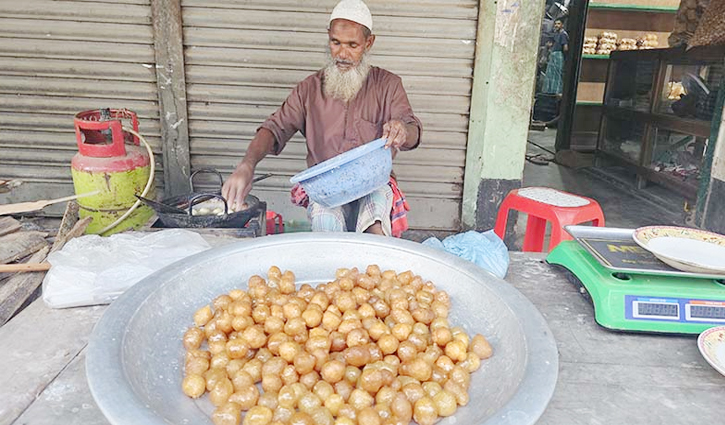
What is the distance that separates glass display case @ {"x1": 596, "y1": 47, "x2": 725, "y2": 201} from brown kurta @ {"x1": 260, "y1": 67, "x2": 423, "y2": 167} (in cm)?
333

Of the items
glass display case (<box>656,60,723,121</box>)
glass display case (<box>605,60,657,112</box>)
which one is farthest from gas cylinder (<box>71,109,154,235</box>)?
glass display case (<box>605,60,657,112</box>)

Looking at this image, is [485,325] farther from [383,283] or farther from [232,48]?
[232,48]

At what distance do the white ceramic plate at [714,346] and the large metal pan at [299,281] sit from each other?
440 mm

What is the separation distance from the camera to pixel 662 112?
232 inches

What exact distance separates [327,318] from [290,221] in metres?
3.21

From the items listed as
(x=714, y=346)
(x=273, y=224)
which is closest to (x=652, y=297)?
(x=714, y=346)

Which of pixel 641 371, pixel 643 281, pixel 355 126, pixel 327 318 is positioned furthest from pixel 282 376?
pixel 355 126

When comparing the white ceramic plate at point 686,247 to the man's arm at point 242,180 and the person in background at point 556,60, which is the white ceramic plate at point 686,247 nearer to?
the man's arm at point 242,180

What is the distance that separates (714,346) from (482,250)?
78cm

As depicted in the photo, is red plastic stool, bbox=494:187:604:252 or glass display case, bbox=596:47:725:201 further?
glass display case, bbox=596:47:725:201

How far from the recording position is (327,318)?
1451mm

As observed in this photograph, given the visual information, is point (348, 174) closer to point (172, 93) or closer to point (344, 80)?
point (344, 80)

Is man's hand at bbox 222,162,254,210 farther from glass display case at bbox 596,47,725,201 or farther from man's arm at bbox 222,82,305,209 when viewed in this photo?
glass display case at bbox 596,47,725,201

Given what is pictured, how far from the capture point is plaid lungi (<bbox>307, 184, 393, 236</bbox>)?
2.78 metres
